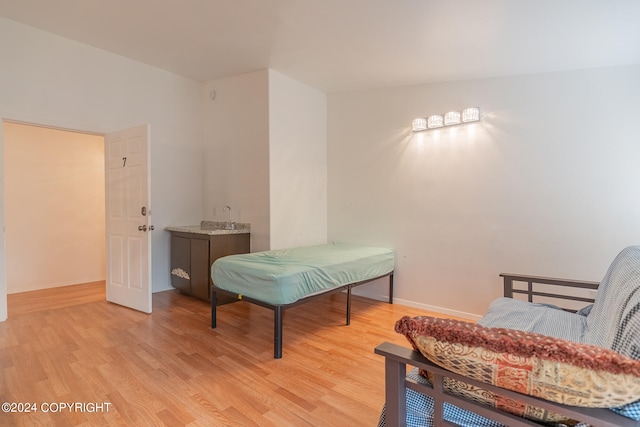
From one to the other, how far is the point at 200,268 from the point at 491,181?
3.45m

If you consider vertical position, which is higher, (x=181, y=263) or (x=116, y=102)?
(x=116, y=102)

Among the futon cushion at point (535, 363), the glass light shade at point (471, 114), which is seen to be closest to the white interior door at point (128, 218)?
the futon cushion at point (535, 363)

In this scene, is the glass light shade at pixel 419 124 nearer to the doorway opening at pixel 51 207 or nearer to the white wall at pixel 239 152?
the white wall at pixel 239 152

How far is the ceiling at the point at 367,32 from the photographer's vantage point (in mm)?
2344

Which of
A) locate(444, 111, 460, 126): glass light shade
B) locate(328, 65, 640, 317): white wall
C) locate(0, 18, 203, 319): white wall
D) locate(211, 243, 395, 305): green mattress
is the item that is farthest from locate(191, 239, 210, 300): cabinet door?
locate(444, 111, 460, 126): glass light shade

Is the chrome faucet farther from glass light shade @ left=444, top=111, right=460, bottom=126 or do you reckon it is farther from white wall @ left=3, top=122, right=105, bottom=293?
glass light shade @ left=444, top=111, right=460, bottom=126

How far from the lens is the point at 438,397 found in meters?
1.03

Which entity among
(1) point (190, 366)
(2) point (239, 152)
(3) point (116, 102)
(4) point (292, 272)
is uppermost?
(3) point (116, 102)

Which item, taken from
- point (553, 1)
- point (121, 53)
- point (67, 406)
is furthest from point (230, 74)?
point (67, 406)

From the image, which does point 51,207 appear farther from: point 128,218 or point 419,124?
point 419,124

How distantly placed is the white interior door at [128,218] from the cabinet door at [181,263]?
62 centimetres

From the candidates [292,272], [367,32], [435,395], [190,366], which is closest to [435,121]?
[367,32]

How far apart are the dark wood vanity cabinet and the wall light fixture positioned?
2.50 meters

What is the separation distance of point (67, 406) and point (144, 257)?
1.75 meters
